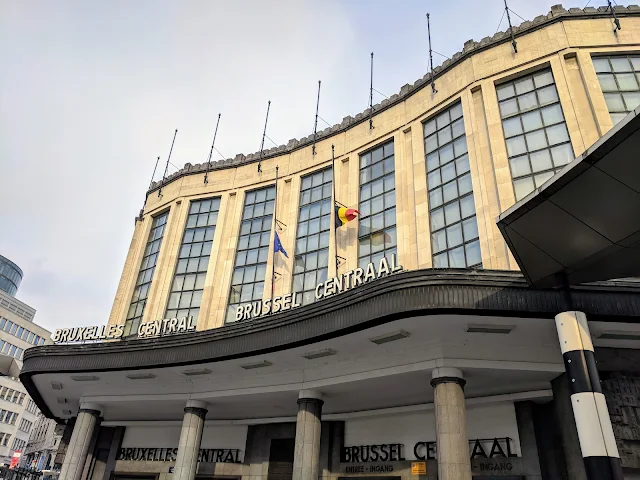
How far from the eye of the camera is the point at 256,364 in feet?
76.1

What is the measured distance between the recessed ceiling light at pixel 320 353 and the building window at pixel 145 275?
59.5 ft

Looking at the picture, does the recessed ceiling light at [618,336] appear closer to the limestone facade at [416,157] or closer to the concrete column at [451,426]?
the limestone facade at [416,157]

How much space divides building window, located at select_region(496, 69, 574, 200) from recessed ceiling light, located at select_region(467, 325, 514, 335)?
24.9 feet

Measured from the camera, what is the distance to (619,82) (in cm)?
2283

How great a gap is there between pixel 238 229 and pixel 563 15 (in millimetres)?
24266

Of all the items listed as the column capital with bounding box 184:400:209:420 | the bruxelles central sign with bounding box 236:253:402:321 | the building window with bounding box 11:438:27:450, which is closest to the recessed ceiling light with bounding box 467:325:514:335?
the bruxelles central sign with bounding box 236:253:402:321

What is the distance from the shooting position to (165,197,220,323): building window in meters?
33.2

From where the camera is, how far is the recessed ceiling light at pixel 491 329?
16.9 metres

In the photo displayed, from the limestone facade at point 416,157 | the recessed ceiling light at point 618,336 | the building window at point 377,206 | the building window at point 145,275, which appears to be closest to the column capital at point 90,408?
the building window at point 145,275

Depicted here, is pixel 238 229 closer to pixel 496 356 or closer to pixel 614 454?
pixel 496 356

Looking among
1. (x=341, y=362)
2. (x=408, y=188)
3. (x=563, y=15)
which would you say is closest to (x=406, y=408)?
(x=341, y=362)

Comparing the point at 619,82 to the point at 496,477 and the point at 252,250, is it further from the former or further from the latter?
the point at 252,250

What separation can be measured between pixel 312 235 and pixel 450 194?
32.4 feet

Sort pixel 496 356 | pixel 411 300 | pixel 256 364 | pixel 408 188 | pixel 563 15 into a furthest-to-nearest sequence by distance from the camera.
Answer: pixel 408 188, pixel 563 15, pixel 256 364, pixel 496 356, pixel 411 300
